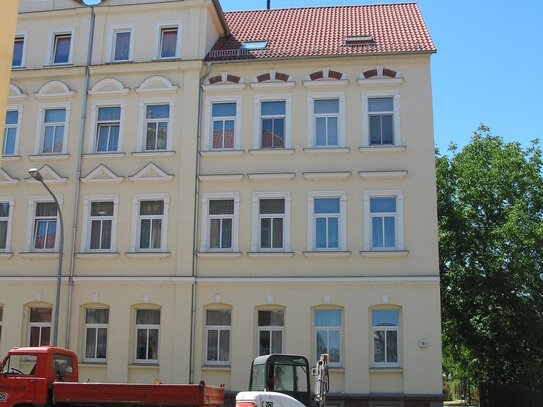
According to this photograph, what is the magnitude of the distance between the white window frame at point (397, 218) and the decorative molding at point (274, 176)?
2.61 metres

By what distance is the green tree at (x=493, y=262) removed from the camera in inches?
1110

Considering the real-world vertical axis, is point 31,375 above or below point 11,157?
below

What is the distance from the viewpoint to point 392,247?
23.2m

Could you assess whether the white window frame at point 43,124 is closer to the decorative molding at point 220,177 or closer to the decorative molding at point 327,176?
the decorative molding at point 220,177

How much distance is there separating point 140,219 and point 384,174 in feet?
28.2

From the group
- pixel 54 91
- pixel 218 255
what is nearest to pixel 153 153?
pixel 218 255

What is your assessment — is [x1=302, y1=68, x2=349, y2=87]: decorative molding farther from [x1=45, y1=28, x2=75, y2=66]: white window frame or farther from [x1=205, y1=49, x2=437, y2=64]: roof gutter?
[x1=45, y1=28, x2=75, y2=66]: white window frame

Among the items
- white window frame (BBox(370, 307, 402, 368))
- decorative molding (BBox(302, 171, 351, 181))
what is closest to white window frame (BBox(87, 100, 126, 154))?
decorative molding (BBox(302, 171, 351, 181))

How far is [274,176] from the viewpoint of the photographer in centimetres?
2391

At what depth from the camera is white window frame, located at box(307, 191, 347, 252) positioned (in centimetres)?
2331

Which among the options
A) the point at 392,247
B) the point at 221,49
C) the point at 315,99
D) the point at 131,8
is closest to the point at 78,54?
the point at 131,8

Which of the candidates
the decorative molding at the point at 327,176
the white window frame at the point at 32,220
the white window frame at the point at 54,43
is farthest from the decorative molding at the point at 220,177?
the white window frame at the point at 54,43

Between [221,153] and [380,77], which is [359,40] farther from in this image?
[221,153]

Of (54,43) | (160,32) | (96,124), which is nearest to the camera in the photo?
(96,124)
